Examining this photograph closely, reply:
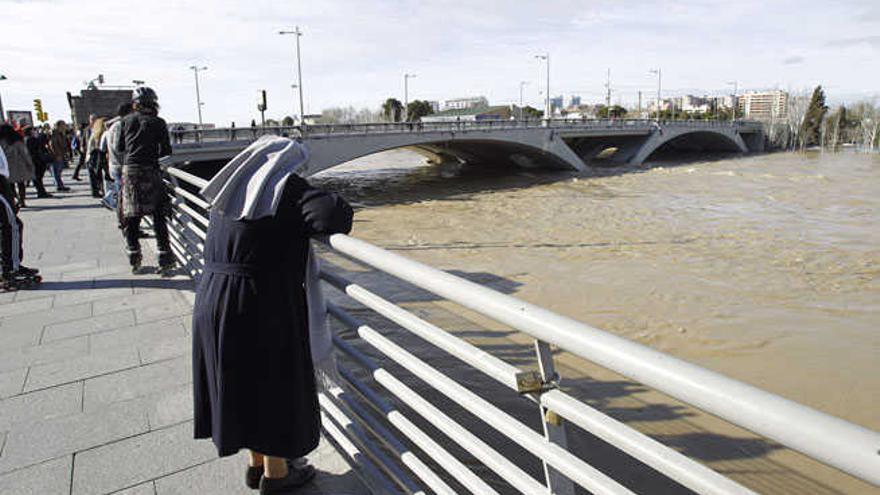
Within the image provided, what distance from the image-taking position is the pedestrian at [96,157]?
8.25 meters

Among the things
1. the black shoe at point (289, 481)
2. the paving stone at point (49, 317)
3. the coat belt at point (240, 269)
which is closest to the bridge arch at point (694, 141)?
the paving stone at point (49, 317)

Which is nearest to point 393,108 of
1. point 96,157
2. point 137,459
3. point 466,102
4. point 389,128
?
point 466,102

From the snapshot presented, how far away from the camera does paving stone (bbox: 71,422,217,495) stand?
236 cm

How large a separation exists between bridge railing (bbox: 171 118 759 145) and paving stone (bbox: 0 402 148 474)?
4.53 meters

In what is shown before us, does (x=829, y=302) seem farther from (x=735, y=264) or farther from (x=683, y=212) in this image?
(x=683, y=212)

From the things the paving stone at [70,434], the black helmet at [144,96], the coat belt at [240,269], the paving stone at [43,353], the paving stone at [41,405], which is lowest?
the paving stone at [70,434]

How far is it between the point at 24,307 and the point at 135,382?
83.6 inches

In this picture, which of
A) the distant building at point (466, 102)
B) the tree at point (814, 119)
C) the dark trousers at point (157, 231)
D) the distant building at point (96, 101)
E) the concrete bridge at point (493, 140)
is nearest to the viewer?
the dark trousers at point (157, 231)

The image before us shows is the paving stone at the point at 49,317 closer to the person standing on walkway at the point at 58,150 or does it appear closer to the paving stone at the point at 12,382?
the paving stone at the point at 12,382

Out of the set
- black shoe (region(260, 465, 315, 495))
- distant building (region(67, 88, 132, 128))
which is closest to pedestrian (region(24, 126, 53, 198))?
black shoe (region(260, 465, 315, 495))

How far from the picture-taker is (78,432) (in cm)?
273

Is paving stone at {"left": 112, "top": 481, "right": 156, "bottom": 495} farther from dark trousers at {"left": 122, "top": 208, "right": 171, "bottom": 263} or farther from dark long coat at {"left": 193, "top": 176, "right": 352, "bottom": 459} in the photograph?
dark trousers at {"left": 122, "top": 208, "right": 171, "bottom": 263}

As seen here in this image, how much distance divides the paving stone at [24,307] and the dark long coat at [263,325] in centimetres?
337

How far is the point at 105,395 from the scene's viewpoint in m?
3.10
